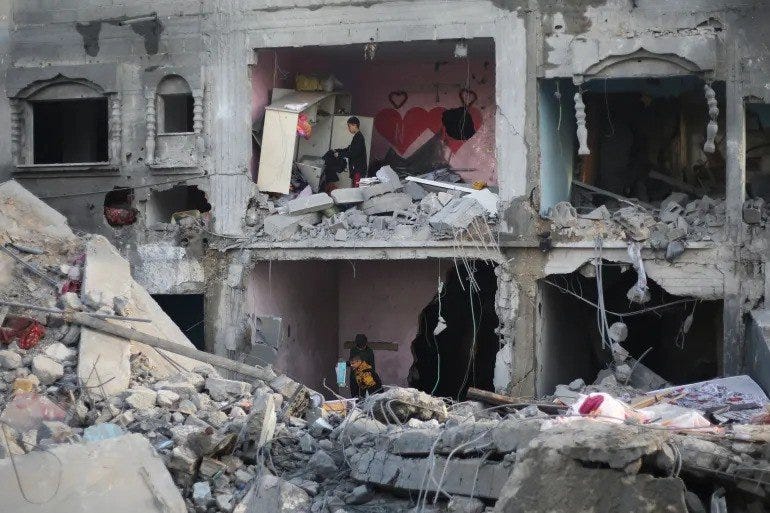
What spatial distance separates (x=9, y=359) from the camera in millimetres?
13406

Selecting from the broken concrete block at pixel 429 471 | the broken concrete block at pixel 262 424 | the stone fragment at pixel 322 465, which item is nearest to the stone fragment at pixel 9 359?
the broken concrete block at pixel 262 424

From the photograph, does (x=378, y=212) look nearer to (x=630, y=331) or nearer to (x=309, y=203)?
(x=309, y=203)

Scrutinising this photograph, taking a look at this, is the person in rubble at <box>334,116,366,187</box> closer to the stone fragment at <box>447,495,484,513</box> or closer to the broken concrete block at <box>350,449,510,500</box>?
the broken concrete block at <box>350,449,510,500</box>

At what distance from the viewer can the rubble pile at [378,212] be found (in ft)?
55.5

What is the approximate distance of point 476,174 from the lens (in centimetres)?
1994

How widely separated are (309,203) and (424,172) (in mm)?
2917

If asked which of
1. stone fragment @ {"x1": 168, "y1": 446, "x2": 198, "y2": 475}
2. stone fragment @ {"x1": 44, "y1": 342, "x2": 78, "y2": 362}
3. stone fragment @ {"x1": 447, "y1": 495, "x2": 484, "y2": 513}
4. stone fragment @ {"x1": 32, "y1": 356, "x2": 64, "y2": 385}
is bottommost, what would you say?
stone fragment @ {"x1": 447, "y1": 495, "x2": 484, "y2": 513}

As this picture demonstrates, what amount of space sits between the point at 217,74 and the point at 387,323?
18.3 ft

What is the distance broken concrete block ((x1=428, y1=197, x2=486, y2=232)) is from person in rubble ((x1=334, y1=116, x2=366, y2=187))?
2.24m

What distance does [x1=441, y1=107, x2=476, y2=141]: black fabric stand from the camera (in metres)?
20.0

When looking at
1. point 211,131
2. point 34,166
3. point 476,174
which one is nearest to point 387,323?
point 476,174

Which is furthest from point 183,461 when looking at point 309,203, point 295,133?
point 295,133

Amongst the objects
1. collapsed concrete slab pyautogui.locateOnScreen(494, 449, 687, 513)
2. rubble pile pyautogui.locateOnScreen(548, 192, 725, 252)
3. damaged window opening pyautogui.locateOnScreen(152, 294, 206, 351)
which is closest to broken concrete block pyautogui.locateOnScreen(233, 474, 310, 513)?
collapsed concrete slab pyautogui.locateOnScreen(494, 449, 687, 513)

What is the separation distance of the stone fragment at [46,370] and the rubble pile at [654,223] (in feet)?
23.0
